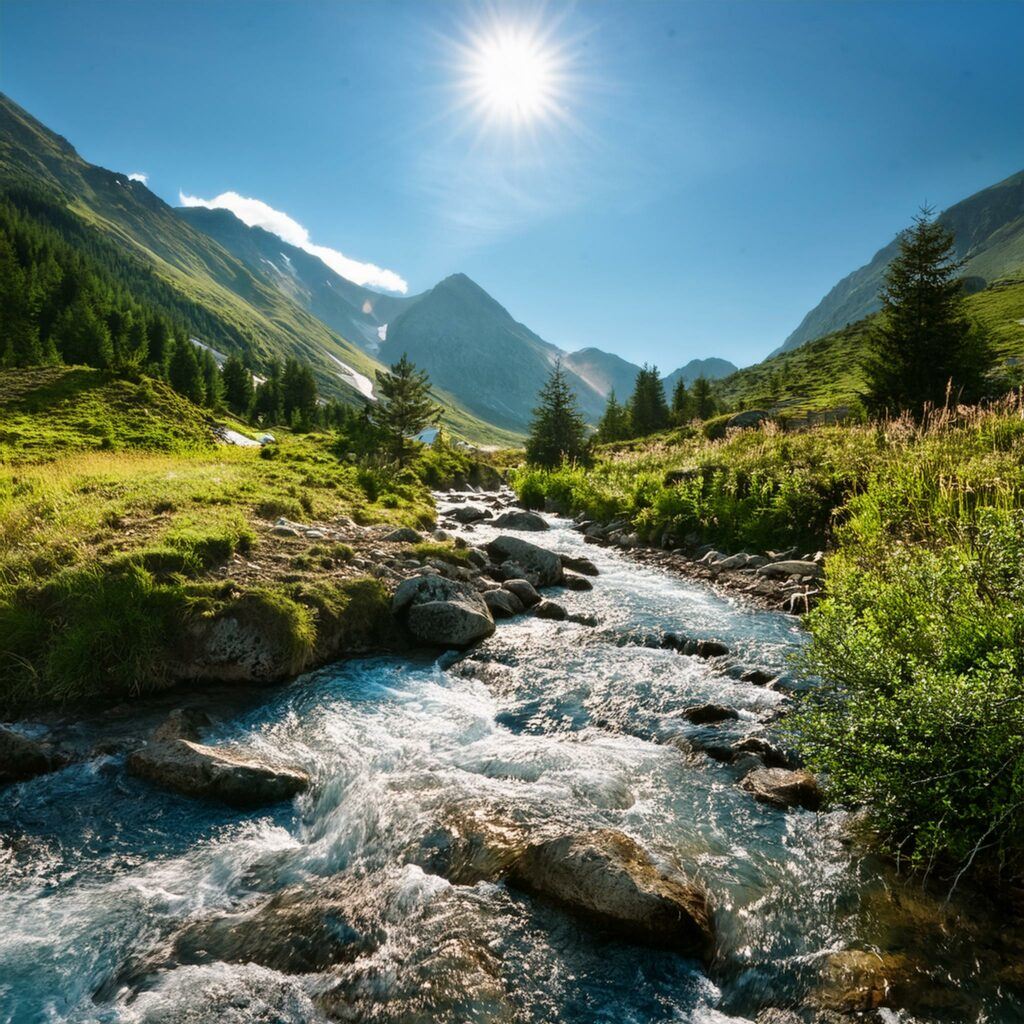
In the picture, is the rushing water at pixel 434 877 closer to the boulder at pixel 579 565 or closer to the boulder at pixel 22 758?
the boulder at pixel 22 758

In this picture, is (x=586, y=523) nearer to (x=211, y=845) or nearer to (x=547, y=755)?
(x=547, y=755)

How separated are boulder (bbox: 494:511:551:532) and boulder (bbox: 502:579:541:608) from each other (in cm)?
956

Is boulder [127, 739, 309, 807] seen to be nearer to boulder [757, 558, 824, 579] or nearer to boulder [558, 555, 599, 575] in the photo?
boulder [558, 555, 599, 575]

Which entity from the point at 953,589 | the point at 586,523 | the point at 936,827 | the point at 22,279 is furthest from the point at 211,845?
the point at 22,279

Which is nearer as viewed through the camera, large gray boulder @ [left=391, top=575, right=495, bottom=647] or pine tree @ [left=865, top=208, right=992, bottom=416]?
large gray boulder @ [left=391, top=575, right=495, bottom=647]

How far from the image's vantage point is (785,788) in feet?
19.8

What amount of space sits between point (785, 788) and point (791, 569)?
920 cm

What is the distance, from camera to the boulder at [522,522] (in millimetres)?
23359

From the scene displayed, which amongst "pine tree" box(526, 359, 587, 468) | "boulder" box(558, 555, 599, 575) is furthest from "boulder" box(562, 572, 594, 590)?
"pine tree" box(526, 359, 587, 468)

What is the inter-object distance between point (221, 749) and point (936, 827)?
7.40 metres

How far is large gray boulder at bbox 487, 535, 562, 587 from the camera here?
Answer: 15.4 m

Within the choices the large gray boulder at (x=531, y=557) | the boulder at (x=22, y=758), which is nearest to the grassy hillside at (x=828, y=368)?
the large gray boulder at (x=531, y=557)

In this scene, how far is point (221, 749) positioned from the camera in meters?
6.67

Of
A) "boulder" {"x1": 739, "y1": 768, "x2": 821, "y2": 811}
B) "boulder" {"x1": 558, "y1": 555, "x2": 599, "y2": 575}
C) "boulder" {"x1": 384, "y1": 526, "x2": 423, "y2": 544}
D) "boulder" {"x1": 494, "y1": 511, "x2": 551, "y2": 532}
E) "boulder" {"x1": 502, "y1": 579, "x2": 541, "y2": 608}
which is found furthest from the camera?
"boulder" {"x1": 494, "y1": 511, "x2": 551, "y2": 532}
